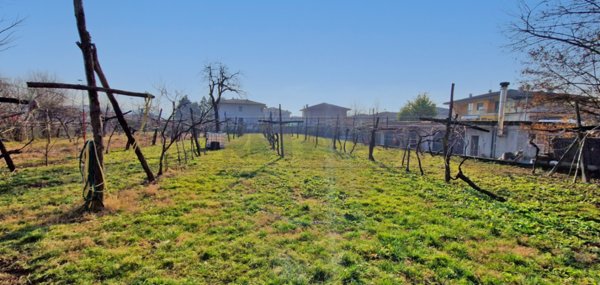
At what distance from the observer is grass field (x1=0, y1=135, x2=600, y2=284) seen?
2900mm

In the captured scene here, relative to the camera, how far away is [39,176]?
285 inches

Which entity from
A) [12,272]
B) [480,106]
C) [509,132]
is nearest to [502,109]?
[509,132]

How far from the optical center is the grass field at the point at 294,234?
9.52ft

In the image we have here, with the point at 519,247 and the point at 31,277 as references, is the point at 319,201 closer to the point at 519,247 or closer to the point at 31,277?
the point at 519,247

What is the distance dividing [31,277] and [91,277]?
572 mm

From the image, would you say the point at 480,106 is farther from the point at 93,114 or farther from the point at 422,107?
the point at 93,114

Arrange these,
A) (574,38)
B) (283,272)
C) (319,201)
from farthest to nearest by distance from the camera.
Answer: (319,201)
(574,38)
(283,272)

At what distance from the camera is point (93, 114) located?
14.7 feet

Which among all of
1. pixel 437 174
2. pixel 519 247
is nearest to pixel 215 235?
pixel 519 247

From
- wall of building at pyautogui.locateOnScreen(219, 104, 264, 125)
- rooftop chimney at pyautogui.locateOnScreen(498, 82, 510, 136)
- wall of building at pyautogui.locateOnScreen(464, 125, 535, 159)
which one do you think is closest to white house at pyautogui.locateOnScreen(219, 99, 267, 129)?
wall of building at pyautogui.locateOnScreen(219, 104, 264, 125)

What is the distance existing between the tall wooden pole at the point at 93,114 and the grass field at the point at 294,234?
0.84ft

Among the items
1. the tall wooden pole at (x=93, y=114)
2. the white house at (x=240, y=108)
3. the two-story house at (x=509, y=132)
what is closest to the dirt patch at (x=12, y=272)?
the tall wooden pole at (x=93, y=114)

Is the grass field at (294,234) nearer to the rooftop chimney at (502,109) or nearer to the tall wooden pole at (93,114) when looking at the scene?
the tall wooden pole at (93,114)

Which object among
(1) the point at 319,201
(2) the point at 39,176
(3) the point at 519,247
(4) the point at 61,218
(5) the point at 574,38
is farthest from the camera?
(2) the point at 39,176
